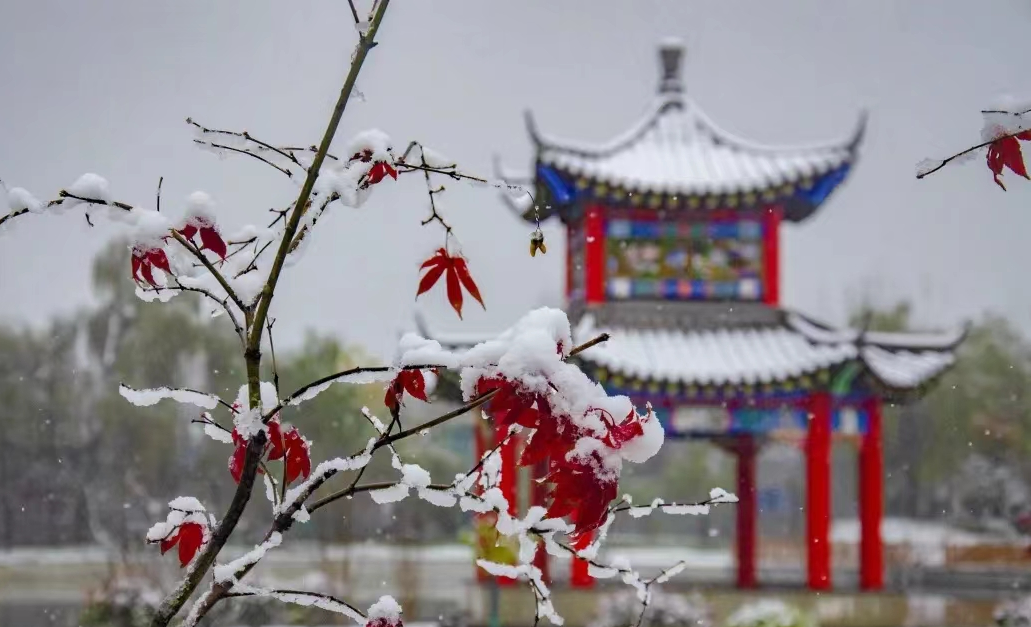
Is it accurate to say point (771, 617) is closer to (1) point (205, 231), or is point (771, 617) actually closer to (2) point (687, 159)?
(2) point (687, 159)

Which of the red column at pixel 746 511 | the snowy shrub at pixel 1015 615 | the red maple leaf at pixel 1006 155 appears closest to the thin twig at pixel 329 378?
the red maple leaf at pixel 1006 155

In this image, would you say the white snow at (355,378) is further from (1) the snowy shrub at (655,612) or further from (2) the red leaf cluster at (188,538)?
(1) the snowy shrub at (655,612)

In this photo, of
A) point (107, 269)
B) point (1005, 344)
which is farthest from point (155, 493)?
point (1005, 344)

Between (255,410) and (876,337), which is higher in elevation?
(876,337)

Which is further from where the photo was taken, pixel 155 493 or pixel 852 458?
pixel 852 458

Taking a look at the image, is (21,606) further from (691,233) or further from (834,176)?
(834,176)

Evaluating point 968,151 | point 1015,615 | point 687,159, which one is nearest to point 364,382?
point 968,151

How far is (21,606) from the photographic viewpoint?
929cm

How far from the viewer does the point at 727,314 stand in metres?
6.39

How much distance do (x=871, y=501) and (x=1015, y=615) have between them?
40.0 inches

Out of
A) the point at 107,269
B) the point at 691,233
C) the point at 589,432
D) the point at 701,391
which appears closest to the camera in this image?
the point at 589,432

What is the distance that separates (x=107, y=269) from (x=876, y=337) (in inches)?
364

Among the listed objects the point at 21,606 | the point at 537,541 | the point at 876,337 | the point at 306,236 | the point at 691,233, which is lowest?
the point at 21,606

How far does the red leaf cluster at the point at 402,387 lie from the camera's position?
1067 millimetres
